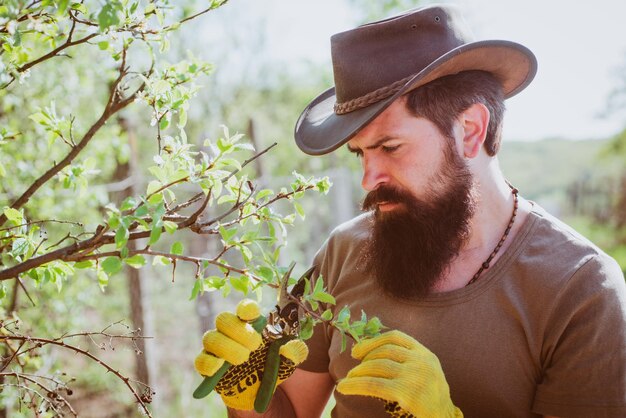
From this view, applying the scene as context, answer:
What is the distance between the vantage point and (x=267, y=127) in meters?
16.6

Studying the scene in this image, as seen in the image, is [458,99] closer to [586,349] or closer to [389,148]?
[389,148]

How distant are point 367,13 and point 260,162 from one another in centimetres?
775

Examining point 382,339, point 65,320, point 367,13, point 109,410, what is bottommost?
point 109,410

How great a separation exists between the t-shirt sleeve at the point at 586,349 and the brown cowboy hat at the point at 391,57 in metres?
0.78

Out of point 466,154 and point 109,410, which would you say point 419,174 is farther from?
point 109,410

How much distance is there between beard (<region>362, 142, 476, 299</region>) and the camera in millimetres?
2016

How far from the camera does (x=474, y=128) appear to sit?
6.88ft

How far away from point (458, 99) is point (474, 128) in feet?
0.42

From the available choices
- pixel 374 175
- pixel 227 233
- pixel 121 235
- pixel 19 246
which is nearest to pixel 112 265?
pixel 121 235

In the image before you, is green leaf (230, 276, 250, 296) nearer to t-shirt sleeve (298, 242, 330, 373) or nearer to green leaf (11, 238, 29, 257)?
green leaf (11, 238, 29, 257)

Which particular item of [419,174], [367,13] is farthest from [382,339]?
[367,13]

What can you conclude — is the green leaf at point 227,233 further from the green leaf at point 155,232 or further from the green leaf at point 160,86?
the green leaf at point 160,86

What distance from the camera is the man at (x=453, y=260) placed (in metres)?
1.70

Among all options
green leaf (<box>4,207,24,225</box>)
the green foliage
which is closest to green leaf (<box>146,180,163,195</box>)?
the green foliage
